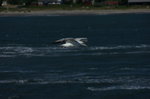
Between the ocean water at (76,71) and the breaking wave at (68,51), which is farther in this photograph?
the breaking wave at (68,51)

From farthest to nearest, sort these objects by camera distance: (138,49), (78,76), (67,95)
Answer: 1. (138,49)
2. (78,76)
3. (67,95)

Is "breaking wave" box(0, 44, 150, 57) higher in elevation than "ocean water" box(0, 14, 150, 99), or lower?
lower

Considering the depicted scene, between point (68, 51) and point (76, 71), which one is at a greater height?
point (76, 71)

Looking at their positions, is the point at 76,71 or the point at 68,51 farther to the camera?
the point at 68,51

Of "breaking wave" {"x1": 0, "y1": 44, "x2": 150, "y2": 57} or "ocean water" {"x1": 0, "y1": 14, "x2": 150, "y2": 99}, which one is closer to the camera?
"ocean water" {"x1": 0, "y1": 14, "x2": 150, "y2": 99}

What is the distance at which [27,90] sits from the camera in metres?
49.0

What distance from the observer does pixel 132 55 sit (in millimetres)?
71188

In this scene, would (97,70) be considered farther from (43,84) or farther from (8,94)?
(8,94)

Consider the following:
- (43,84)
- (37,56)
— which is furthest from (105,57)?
(43,84)

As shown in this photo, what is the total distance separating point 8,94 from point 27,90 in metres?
1.88

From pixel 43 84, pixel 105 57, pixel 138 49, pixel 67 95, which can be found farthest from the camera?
pixel 138 49

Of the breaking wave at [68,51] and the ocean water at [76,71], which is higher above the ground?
the ocean water at [76,71]

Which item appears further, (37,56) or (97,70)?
(37,56)

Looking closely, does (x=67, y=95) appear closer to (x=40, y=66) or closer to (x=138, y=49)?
(x=40, y=66)
